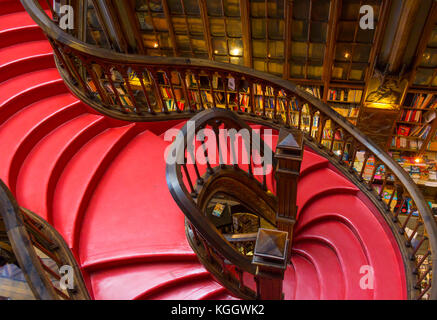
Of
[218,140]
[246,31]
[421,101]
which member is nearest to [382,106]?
[421,101]

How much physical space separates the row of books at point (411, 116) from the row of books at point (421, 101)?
15cm

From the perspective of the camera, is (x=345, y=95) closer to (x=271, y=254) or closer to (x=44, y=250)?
(x=271, y=254)

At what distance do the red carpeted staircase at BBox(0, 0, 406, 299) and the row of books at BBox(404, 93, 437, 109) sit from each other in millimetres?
2528

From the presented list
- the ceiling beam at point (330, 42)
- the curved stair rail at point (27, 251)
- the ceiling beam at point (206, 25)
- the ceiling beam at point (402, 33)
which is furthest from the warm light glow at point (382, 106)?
the curved stair rail at point (27, 251)

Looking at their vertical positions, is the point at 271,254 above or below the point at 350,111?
above

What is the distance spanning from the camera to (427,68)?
4305 millimetres

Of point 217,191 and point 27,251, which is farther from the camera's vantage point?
point 217,191

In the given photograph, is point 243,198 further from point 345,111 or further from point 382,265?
point 345,111

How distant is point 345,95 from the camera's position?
5078mm

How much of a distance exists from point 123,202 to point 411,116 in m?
4.58

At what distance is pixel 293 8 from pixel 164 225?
12.2ft

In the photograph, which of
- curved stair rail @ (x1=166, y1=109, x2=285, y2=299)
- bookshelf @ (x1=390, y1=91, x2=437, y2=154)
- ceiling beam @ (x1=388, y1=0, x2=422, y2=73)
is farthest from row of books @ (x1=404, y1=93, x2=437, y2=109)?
curved stair rail @ (x1=166, y1=109, x2=285, y2=299)

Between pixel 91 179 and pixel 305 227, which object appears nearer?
pixel 91 179
